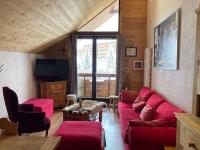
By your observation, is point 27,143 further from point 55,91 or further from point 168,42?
point 55,91

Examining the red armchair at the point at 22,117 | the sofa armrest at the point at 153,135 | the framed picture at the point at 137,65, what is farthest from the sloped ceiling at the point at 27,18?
the framed picture at the point at 137,65

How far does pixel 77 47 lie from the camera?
729 cm

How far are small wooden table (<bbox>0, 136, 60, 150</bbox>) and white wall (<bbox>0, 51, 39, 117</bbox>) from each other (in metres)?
2.81

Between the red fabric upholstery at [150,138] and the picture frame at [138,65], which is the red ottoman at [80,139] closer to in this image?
the red fabric upholstery at [150,138]

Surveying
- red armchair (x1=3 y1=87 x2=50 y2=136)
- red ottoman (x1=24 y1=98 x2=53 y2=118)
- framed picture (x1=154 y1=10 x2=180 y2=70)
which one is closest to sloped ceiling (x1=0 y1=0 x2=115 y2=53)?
red armchair (x1=3 y1=87 x2=50 y2=136)

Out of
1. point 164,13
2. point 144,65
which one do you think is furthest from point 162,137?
point 144,65

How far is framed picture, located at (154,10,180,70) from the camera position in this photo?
144 inches

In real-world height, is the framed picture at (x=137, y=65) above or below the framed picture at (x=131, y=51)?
below

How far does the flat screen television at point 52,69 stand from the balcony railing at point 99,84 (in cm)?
65

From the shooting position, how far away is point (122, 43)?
6.90m

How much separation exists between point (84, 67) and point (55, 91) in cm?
132

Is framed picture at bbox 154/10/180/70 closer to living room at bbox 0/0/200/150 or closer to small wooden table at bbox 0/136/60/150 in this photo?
living room at bbox 0/0/200/150

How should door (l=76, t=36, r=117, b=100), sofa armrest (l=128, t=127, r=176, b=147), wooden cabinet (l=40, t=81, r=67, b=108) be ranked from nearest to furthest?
1. sofa armrest (l=128, t=127, r=176, b=147)
2. wooden cabinet (l=40, t=81, r=67, b=108)
3. door (l=76, t=36, r=117, b=100)

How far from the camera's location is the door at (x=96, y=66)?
728 centimetres
